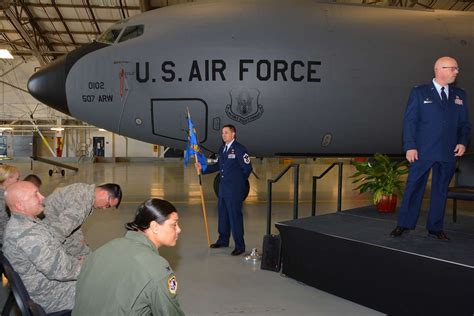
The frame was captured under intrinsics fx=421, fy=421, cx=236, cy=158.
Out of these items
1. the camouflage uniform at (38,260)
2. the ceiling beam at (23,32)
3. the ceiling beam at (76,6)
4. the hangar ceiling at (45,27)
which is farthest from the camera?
the ceiling beam at (76,6)

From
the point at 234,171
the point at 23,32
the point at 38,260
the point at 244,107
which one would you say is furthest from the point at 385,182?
the point at 23,32

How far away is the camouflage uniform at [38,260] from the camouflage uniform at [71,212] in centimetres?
74

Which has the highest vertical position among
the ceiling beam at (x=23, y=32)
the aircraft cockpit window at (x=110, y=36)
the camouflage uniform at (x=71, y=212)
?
the ceiling beam at (x=23, y=32)

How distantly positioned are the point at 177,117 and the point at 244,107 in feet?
4.10

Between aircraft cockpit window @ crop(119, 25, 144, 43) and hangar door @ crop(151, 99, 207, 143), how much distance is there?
1.35 meters

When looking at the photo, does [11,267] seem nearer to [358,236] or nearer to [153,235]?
[153,235]

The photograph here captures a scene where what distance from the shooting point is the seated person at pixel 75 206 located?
367cm

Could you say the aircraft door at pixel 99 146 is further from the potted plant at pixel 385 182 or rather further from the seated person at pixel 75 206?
the seated person at pixel 75 206

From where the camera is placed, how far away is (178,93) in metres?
7.64

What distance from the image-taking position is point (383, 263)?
12.1ft

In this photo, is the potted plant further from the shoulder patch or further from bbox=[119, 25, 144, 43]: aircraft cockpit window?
bbox=[119, 25, 144, 43]: aircraft cockpit window

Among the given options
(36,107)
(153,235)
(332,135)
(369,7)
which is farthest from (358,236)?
(36,107)

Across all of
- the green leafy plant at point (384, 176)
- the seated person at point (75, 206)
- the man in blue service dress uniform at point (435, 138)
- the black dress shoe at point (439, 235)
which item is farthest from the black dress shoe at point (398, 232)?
the seated person at point (75, 206)

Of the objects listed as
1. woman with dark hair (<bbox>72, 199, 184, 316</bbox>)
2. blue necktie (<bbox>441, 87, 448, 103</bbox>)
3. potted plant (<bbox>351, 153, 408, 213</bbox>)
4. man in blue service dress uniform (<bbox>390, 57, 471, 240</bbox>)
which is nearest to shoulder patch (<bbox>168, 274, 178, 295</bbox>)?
woman with dark hair (<bbox>72, 199, 184, 316</bbox>)
